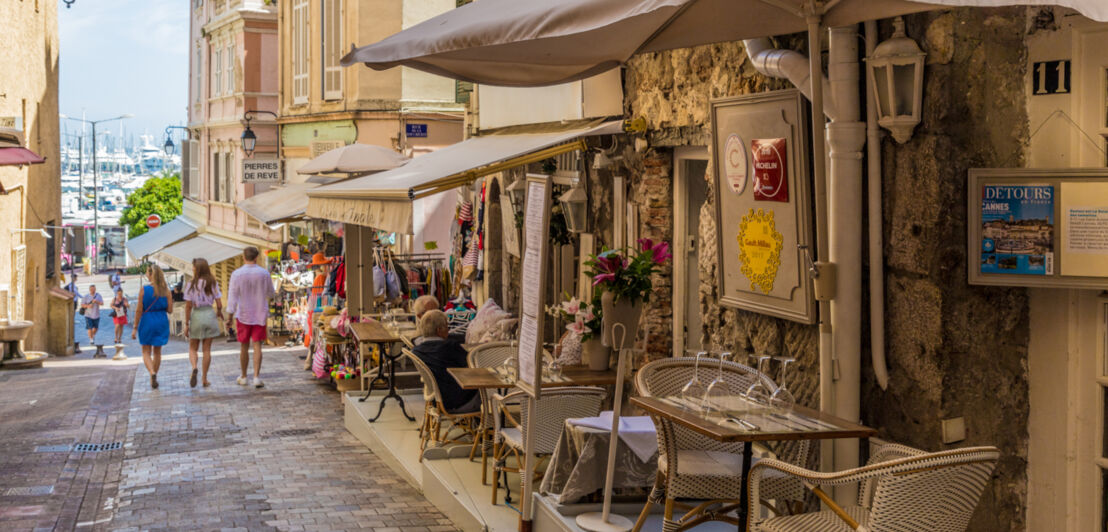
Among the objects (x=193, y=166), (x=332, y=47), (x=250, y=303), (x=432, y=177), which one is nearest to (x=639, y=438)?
(x=432, y=177)

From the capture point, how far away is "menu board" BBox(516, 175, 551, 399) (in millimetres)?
6094

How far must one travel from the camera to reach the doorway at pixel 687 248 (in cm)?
849

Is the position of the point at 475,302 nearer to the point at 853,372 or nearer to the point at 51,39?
the point at 853,372

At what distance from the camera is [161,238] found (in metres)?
38.1

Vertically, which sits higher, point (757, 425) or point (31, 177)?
point (31, 177)

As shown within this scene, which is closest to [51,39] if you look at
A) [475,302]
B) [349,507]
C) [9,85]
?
[9,85]

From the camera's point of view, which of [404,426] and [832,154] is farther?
[404,426]

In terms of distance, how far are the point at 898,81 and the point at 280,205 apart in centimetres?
1229

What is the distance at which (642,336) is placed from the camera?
8742 millimetres

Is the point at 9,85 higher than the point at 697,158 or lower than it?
higher

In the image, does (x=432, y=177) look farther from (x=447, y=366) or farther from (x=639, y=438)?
(x=639, y=438)

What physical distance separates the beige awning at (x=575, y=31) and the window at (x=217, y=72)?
2891 cm

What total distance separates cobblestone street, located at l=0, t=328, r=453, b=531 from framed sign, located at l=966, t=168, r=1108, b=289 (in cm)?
425

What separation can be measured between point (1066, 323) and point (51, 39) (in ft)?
95.9
